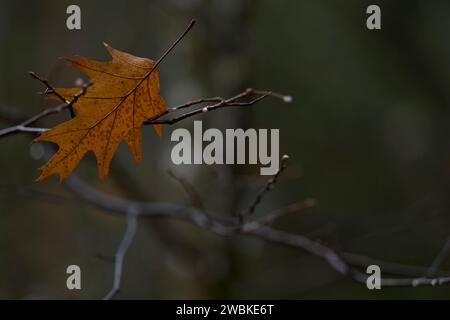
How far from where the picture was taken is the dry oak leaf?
66cm

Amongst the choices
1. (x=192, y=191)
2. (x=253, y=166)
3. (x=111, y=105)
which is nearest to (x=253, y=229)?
(x=192, y=191)

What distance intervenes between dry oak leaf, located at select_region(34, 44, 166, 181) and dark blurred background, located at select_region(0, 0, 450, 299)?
75 centimetres

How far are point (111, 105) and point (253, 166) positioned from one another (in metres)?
1.31

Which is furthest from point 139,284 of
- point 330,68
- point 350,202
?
point 330,68

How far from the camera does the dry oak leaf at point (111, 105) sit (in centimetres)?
66

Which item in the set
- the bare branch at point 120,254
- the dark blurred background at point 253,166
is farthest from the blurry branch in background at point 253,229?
the dark blurred background at point 253,166

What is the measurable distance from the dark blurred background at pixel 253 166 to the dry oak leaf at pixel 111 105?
2.47 feet

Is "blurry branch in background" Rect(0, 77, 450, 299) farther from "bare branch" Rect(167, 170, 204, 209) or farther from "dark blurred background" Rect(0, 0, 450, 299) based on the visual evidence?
"dark blurred background" Rect(0, 0, 450, 299)

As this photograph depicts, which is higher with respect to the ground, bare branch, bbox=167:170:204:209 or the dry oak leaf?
the dry oak leaf

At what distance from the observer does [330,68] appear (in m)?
3.88

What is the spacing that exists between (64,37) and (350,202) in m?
2.28

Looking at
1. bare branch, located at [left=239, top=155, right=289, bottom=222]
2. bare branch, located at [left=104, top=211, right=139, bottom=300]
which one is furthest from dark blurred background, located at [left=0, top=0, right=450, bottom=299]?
bare branch, located at [left=239, top=155, right=289, bottom=222]

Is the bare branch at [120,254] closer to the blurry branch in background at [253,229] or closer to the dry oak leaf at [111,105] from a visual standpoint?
the blurry branch in background at [253,229]
